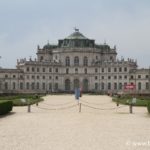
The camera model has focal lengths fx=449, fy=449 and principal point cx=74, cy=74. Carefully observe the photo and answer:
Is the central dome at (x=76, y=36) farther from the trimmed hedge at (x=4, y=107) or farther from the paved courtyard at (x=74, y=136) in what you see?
the paved courtyard at (x=74, y=136)

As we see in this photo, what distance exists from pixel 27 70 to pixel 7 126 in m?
95.5

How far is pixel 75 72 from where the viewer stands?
398ft

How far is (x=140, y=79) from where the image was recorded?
115250mm

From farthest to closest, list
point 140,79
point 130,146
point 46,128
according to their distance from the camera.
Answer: point 140,79 < point 46,128 < point 130,146

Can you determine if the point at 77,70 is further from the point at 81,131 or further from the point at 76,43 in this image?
the point at 81,131

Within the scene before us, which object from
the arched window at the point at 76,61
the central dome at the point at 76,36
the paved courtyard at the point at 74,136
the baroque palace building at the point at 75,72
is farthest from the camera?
the central dome at the point at 76,36

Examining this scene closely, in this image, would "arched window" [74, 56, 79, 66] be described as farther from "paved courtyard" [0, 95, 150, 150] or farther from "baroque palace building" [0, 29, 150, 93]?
"paved courtyard" [0, 95, 150, 150]

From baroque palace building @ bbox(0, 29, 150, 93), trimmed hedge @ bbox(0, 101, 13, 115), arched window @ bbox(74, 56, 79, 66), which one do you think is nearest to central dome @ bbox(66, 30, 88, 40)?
baroque palace building @ bbox(0, 29, 150, 93)

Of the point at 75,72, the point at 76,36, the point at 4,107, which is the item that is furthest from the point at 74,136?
the point at 76,36

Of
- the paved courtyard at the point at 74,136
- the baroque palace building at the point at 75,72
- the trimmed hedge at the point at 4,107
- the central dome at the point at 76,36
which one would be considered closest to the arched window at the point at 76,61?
the baroque palace building at the point at 75,72

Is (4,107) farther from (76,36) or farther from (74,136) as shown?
(76,36)

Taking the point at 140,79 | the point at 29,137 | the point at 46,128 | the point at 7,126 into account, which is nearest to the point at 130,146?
the point at 29,137

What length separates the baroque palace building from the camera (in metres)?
116

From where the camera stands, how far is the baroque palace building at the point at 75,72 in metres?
116
